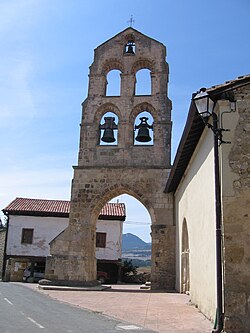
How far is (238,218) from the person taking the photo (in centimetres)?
707

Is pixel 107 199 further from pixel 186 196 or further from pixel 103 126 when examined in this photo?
pixel 186 196

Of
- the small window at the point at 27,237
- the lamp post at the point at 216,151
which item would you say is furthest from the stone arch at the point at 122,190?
the small window at the point at 27,237

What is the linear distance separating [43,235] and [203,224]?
823 inches

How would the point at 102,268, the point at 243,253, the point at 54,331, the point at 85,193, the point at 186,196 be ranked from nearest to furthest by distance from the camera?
the point at 54,331
the point at 243,253
the point at 186,196
the point at 85,193
the point at 102,268

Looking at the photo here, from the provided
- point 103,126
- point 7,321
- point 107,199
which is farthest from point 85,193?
point 7,321

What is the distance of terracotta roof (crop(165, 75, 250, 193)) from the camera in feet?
24.4

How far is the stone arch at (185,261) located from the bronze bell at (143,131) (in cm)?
530

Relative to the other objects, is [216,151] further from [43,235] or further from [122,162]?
[43,235]

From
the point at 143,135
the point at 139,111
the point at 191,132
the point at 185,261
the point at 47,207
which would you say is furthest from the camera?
the point at 47,207

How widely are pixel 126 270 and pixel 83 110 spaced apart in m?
14.6

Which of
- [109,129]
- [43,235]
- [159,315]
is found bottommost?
[159,315]

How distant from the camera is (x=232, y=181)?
283 inches

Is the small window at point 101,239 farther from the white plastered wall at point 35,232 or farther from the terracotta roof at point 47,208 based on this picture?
the white plastered wall at point 35,232

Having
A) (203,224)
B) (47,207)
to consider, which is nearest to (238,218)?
(203,224)
